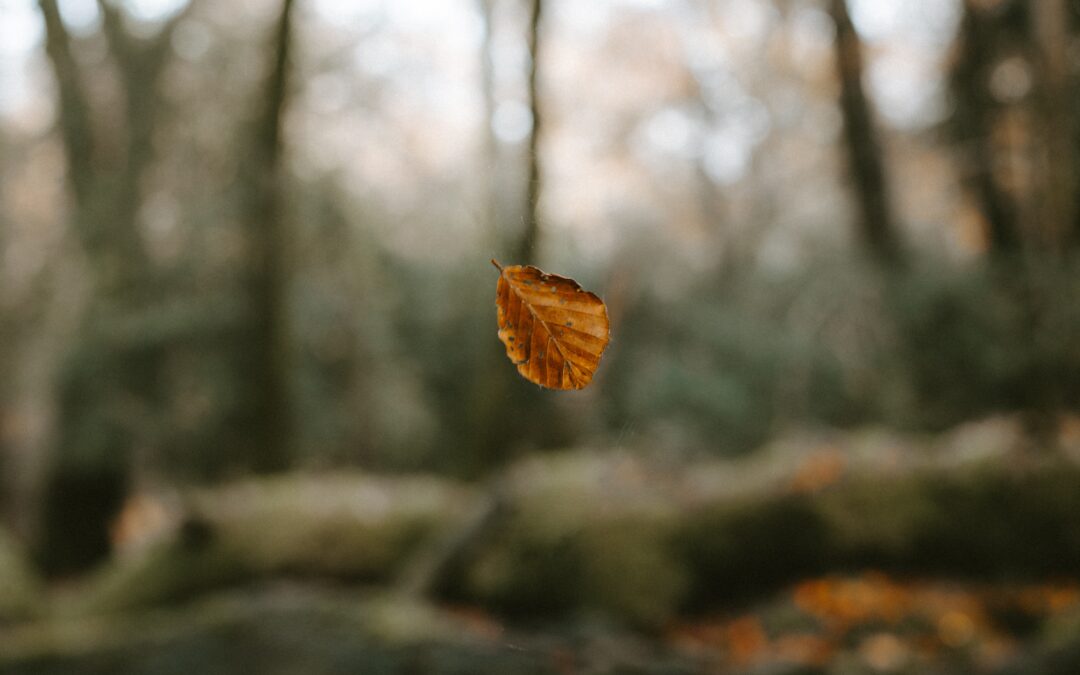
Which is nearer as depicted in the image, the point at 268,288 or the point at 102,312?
the point at 268,288

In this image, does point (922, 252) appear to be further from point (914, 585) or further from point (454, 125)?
point (454, 125)

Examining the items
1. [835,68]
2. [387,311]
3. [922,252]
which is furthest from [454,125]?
[922,252]

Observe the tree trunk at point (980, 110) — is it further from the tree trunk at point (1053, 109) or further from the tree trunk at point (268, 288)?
the tree trunk at point (268, 288)

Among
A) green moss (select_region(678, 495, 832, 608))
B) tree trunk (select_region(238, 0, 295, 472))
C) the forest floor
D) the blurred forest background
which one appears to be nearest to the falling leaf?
the blurred forest background

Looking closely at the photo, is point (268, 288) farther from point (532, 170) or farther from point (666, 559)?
point (532, 170)

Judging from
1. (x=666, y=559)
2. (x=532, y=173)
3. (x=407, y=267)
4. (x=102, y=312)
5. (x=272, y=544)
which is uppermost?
(x=407, y=267)

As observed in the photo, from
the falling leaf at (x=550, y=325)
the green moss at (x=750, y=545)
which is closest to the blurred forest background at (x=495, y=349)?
the green moss at (x=750, y=545)

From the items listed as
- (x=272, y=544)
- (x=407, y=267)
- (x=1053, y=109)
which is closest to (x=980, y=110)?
(x=1053, y=109)
